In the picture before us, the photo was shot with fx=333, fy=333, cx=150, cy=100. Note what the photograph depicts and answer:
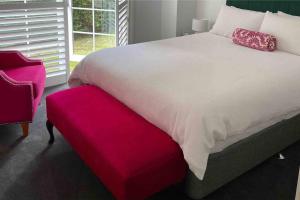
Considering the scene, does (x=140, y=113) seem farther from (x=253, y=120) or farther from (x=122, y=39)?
(x=122, y=39)

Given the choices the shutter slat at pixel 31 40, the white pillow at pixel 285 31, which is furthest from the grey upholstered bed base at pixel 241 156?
the shutter slat at pixel 31 40

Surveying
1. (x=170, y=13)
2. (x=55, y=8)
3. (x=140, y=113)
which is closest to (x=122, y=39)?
(x=170, y=13)

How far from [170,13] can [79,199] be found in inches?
115

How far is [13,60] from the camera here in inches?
124

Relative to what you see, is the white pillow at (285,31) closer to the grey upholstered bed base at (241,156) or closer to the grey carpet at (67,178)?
the grey upholstered bed base at (241,156)

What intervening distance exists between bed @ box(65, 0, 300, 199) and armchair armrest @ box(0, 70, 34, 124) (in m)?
0.51

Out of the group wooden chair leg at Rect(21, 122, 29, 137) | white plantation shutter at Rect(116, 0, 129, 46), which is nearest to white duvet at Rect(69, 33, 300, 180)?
wooden chair leg at Rect(21, 122, 29, 137)

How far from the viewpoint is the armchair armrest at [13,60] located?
122 inches

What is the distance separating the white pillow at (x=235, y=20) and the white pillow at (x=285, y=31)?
0.58ft

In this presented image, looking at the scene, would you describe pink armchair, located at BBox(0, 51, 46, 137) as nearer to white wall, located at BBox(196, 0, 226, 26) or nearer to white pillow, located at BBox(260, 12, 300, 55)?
white pillow, located at BBox(260, 12, 300, 55)

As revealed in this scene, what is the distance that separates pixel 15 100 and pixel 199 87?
1.43 meters

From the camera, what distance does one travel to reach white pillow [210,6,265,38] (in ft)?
11.2

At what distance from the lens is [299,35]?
118 inches

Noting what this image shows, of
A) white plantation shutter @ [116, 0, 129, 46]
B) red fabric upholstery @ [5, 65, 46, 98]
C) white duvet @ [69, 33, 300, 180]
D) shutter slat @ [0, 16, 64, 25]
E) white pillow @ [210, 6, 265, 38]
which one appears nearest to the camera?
white duvet @ [69, 33, 300, 180]
